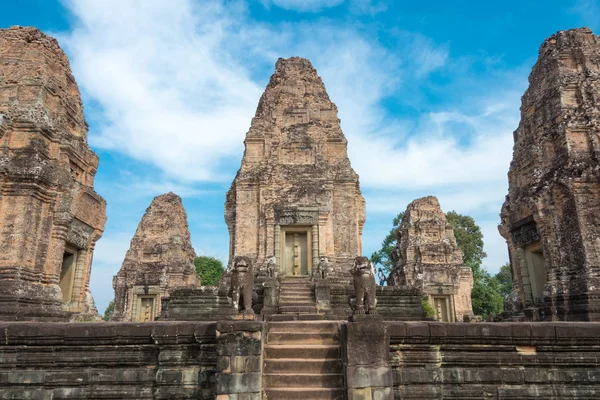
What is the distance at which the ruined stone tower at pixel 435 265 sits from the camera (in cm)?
2517

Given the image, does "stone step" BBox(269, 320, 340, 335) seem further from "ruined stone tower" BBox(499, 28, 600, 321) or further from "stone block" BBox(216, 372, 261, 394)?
"ruined stone tower" BBox(499, 28, 600, 321)

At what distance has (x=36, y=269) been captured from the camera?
9.52 m

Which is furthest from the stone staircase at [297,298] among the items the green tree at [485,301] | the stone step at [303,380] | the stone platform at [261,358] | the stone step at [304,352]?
the green tree at [485,301]

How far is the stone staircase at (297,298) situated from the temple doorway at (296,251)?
2.63m

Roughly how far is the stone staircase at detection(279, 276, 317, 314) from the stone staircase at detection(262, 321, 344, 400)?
17.0ft

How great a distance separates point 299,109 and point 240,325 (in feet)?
48.5

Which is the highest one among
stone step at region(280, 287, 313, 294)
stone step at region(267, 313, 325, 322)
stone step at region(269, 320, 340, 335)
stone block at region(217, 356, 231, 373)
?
stone step at region(280, 287, 313, 294)

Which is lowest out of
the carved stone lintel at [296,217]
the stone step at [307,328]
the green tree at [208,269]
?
the stone step at [307,328]

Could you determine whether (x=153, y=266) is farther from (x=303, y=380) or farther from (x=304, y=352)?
(x=303, y=380)

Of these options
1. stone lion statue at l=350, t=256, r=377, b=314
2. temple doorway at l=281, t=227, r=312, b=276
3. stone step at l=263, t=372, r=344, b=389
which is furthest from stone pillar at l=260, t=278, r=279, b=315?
stone step at l=263, t=372, r=344, b=389

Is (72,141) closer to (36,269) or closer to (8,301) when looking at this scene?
(36,269)

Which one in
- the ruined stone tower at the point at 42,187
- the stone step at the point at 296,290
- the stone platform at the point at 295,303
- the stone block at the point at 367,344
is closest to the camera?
the stone block at the point at 367,344

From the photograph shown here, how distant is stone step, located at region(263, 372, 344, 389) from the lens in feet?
17.2

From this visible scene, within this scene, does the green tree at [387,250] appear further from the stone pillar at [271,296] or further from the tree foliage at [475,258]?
the stone pillar at [271,296]
